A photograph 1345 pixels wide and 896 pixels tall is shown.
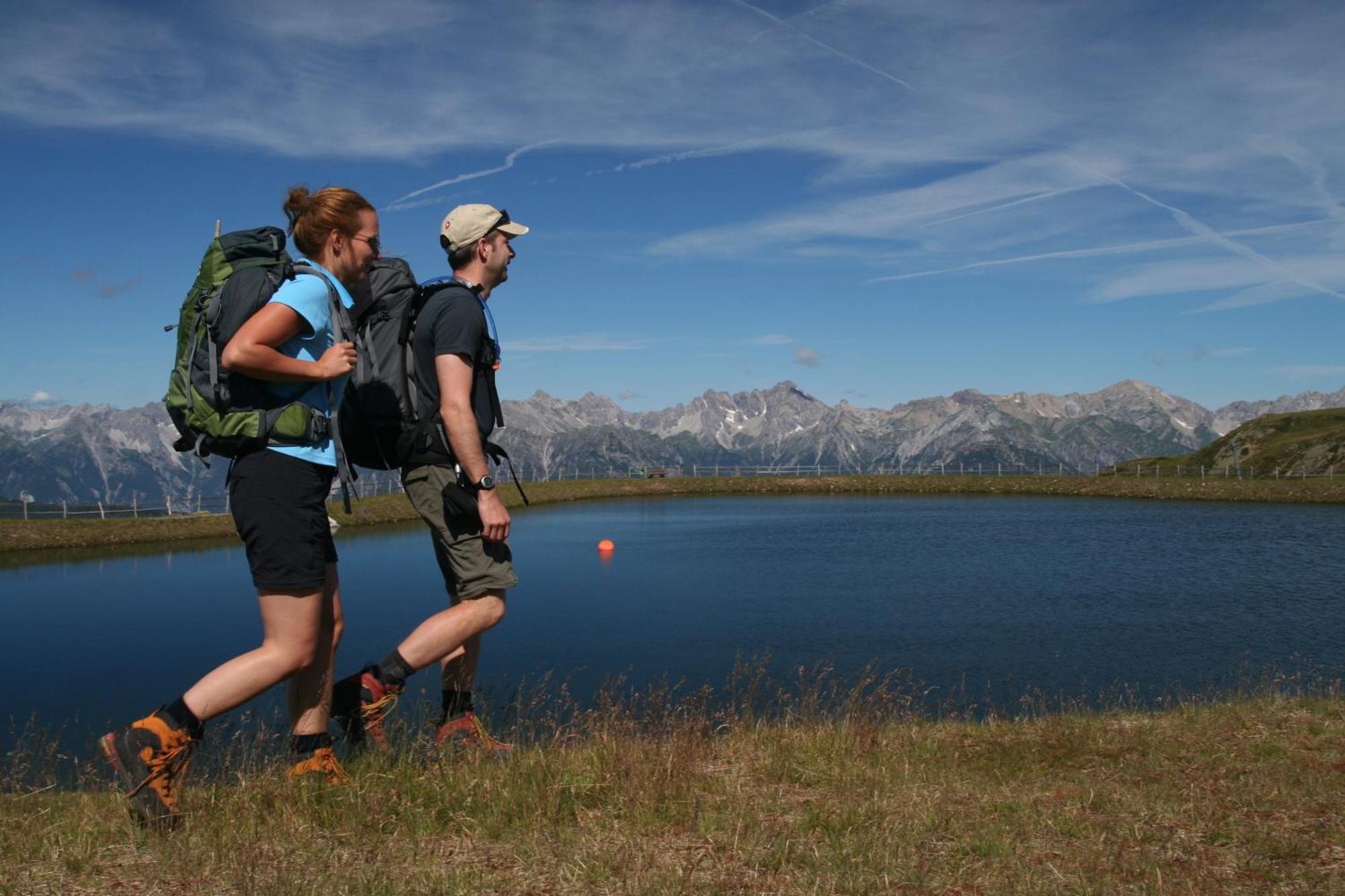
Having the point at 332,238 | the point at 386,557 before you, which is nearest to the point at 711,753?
the point at 332,238

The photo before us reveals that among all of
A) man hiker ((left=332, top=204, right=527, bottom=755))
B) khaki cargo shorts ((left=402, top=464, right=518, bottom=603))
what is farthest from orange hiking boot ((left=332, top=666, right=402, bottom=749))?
khaki cargo shorts ((left=402, top=464, right=518, bottom=603))

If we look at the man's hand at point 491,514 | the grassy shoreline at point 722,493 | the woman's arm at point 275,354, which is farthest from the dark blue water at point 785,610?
the grassy shoreline at point 722,493

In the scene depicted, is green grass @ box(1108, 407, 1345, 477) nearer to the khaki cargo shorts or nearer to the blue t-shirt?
the khaki cargo shorts

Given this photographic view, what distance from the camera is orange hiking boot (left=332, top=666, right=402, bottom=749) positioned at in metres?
5.38

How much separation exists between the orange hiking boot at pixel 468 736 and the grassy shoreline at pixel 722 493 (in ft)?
63.4

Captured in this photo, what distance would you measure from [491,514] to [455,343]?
0.92 meters

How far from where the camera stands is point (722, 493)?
71.7 metres

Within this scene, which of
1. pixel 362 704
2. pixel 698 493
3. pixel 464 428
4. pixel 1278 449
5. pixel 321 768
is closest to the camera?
pixel 321 768

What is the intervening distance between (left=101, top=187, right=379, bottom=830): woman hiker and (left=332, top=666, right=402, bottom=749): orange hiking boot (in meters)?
0.37

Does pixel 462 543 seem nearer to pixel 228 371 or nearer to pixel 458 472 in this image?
pixel 458 472

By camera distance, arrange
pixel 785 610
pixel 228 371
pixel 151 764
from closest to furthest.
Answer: pixel 151 764
pixel 228 371
pixel 785 610

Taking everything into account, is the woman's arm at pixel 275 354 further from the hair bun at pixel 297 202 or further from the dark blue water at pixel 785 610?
the dark blue water at pixel 785 610

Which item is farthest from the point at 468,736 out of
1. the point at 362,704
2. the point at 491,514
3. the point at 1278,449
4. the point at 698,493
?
the point at 1278,449

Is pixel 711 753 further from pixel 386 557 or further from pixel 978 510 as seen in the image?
pixel 978 510
